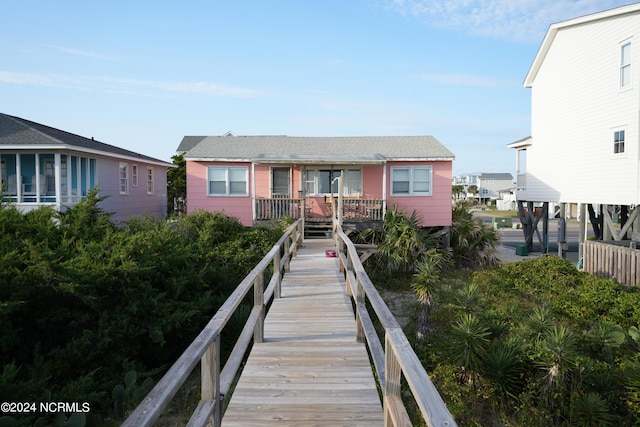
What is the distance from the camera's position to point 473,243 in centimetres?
1917

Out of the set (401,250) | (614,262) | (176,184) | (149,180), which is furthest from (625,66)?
(176,184)

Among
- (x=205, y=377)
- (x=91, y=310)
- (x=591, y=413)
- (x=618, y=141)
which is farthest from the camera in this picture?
(x=618, y=141)

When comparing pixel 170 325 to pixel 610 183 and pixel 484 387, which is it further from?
pixel 610 183

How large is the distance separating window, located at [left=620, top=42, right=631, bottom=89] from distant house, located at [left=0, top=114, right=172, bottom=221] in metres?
16.8

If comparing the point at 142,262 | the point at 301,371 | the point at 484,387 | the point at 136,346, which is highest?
the point at 142,262

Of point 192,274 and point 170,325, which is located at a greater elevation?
point 192,274

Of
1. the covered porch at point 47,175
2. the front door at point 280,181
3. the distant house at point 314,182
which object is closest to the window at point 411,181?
the distant house at point 314,182

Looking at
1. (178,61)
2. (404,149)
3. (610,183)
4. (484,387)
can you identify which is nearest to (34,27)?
(178,61)

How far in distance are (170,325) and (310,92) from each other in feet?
66.2

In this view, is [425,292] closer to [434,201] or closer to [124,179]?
[434,201]

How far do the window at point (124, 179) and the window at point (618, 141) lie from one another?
67.1 ft

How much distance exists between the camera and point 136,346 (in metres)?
7.77

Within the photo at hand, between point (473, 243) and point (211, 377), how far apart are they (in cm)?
1733

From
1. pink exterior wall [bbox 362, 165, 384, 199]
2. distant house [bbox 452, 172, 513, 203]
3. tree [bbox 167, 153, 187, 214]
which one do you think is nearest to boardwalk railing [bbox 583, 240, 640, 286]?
pink exterior wall [bbox 362, 165, 384, 199]
